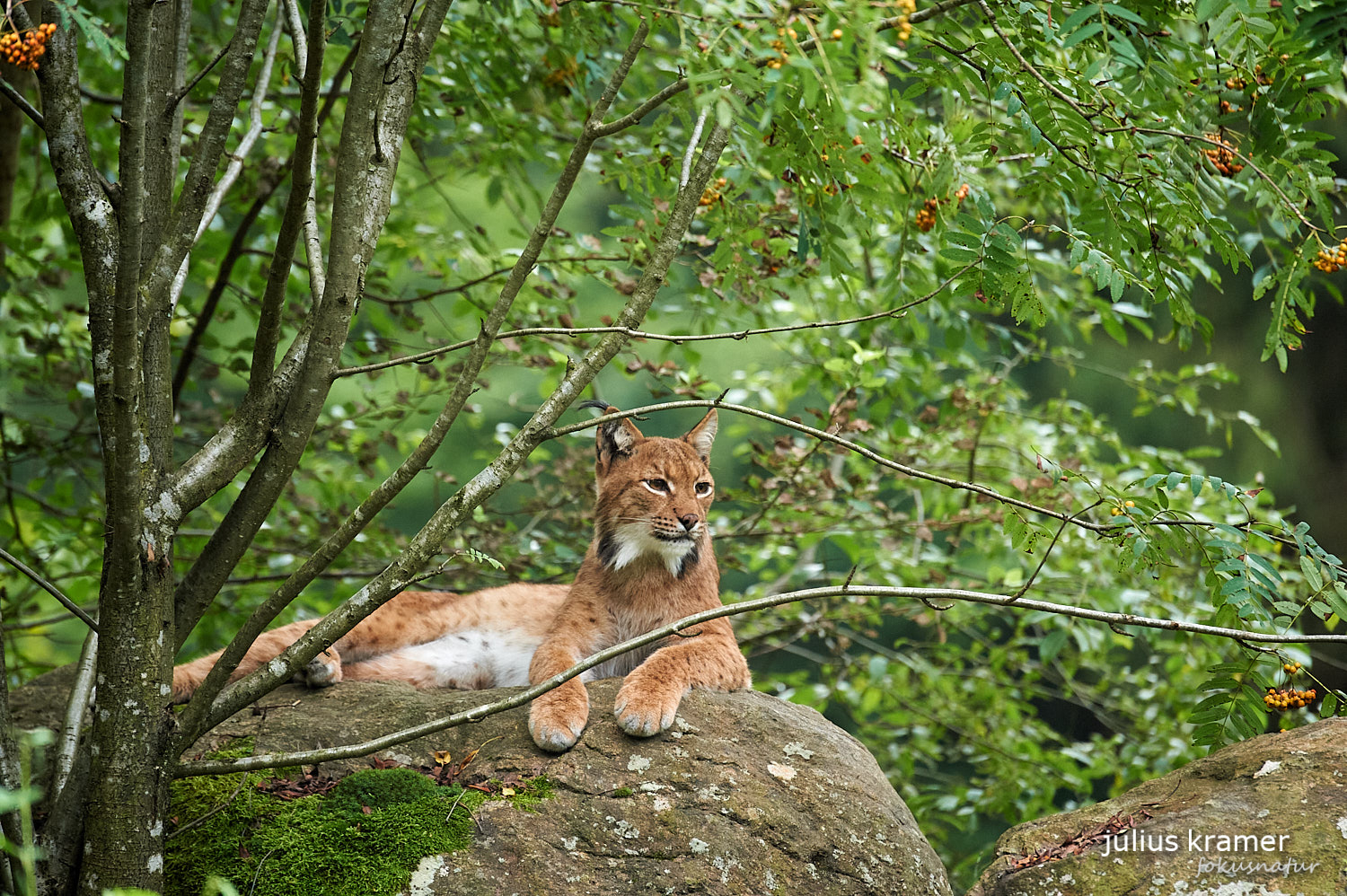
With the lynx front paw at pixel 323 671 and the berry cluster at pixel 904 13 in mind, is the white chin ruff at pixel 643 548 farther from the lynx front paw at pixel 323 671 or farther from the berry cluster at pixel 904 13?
the berry cluster at pixel 904 13

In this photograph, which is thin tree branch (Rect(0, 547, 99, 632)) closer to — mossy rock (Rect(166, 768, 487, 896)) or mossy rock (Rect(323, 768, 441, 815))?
mossy rock (Rect(166, 768, 487, 896))

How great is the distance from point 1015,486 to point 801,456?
3.44 ft

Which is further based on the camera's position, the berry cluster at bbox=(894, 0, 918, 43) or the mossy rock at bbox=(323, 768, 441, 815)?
the mossy rock at bbox=(323, 768, 441, 815)

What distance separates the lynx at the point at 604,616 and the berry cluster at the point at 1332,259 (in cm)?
213

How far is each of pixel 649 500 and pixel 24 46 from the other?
98.4 inches

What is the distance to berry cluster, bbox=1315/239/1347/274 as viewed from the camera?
2830 millimetres

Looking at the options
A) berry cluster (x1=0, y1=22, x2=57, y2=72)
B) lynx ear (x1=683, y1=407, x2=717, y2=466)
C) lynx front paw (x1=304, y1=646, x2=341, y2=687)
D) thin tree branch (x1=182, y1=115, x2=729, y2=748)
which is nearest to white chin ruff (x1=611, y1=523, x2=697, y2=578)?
lynx ear (x1=683, y1=407, x2=717, y2=466)

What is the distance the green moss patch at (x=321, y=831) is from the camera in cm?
282

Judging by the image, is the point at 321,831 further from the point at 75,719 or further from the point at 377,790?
the point at 75,719

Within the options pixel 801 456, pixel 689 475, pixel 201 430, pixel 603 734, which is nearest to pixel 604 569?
pixel 689 475

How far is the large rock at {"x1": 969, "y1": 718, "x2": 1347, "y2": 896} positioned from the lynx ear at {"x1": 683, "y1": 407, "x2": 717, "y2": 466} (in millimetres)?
1935

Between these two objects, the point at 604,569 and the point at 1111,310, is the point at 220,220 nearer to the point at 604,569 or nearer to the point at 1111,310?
the point at 604,569

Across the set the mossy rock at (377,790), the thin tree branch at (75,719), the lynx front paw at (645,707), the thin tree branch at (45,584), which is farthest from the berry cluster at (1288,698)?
the thin tree branch at (75,719)

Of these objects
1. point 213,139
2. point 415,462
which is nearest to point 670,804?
point 415,462
